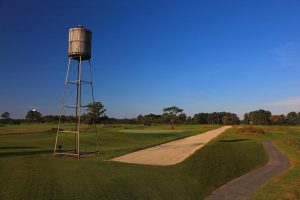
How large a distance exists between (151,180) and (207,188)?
3.97 m

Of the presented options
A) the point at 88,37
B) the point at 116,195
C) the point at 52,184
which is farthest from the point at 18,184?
the point at 88,37

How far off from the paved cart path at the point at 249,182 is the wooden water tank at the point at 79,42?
17826 millimetres

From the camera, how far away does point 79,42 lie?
31.2 meters

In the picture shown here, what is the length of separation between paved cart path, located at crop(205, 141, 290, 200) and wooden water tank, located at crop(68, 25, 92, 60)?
58.5ft

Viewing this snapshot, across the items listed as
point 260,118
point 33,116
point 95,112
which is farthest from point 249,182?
point 33,116

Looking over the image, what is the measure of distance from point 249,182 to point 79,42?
1952 centimetres

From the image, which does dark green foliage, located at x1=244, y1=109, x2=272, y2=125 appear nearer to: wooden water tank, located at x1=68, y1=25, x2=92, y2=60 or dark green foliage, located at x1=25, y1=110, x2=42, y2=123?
dark green foliage, located at x1=25, y1=110, x2=42, y2=123

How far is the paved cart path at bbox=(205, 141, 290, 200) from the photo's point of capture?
20.2 meters

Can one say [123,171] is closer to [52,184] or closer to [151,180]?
[151,180]

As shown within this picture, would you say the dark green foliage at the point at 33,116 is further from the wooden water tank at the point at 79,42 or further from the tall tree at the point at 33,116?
the wooden water tank at the point at 79,42

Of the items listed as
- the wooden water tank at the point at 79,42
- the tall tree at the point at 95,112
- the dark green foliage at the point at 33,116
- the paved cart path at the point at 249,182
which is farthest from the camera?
the dark green foliage at the point at 33,116

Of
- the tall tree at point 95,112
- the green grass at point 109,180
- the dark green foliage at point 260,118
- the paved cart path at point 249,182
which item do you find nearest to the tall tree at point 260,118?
the dark green foliage at point 260,118

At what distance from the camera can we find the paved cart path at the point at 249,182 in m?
20.2

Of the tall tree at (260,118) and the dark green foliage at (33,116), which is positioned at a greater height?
the dark green foliage at (33,116)
